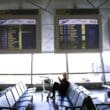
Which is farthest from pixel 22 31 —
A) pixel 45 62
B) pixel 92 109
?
pixel 92 109

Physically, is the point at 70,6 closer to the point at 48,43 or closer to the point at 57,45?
the point at 57,45

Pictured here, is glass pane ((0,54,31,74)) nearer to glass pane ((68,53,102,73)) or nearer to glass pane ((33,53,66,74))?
glass pane ((33,53,66,74))

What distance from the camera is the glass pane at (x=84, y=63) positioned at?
51.7 ft

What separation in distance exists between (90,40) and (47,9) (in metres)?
1.86

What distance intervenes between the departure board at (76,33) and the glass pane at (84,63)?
3.81m

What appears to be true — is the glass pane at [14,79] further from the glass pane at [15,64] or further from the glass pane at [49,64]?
the glass pane at [49,64]

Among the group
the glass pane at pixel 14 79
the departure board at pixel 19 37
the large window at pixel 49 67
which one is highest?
the departure board at pixel 19 37

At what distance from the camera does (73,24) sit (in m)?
11.5

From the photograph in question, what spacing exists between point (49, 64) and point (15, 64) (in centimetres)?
146

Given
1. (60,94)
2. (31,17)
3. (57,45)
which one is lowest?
(60,94)

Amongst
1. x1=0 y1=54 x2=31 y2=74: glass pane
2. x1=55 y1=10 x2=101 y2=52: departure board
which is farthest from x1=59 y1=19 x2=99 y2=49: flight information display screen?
x1=0 y1=54 x2=31 y2=74: glass pane

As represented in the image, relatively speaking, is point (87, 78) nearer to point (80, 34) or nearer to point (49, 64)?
point (49, 64)

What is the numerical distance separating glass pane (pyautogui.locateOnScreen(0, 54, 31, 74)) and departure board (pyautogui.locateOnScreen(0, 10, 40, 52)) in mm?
3905

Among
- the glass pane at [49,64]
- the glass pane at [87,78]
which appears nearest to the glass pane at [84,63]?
the glass pane at [87,78]
